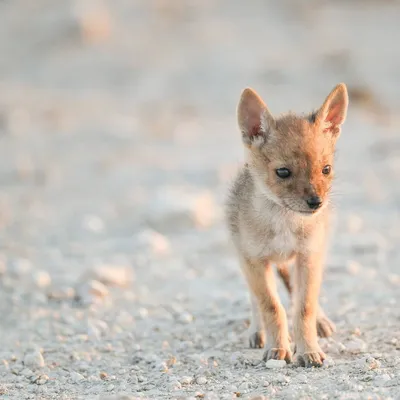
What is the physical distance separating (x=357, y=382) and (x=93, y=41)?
55.0ft

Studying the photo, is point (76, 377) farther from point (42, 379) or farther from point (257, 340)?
point (257, 340)

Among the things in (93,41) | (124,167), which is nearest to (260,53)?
(93,41)

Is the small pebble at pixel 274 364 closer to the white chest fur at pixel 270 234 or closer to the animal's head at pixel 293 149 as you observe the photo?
the white chest fur at pixel 270 234

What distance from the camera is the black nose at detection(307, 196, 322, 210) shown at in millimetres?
5301

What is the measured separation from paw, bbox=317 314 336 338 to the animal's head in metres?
1.12

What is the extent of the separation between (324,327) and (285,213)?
1.02m

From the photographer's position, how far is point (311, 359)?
18.2ft

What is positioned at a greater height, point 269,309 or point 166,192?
point 166,192

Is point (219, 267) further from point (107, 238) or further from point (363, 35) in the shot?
point (363, 35)

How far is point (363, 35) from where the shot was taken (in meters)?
21.1

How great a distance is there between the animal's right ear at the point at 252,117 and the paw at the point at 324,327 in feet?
4.33

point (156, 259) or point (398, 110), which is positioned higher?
point (398, 110)

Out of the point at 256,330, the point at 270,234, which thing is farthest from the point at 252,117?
the point at 256,330

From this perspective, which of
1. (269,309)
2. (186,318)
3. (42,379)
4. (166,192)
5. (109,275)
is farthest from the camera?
(166,192)
